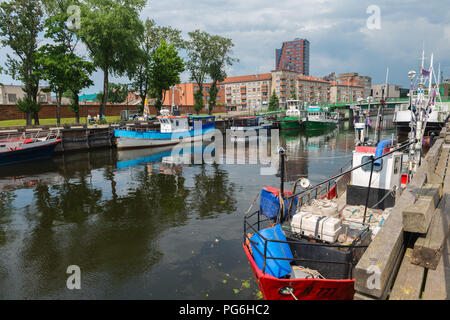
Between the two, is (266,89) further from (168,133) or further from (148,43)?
(168,133)

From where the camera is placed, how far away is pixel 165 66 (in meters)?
60.2

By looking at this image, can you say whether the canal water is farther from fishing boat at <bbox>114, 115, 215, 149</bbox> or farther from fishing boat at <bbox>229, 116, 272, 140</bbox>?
fishing boat at <bbox>229, 116, 272, 140</bbox>

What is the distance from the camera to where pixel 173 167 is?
31359mm

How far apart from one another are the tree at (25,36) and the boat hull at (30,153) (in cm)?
1448

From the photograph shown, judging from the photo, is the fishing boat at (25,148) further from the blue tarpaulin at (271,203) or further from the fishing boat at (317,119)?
the fishing boat at (317,119)

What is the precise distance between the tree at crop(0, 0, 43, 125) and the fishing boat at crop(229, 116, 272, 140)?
35.4 metres

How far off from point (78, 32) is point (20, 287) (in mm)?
45812

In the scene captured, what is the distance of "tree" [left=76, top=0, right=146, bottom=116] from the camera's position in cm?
4619

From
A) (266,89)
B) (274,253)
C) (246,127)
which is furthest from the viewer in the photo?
(266,89)

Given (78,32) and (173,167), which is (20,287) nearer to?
(173,167)

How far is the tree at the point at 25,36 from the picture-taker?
139 feet

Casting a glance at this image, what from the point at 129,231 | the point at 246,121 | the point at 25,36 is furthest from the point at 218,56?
the point at 129,231

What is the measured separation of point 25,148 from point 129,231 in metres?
24.6
